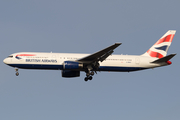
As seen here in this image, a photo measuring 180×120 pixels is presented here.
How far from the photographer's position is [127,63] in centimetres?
4853

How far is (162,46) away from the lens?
52.5 meters

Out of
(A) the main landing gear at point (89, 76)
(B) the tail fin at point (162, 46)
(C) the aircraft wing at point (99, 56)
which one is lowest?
(A) the main landing gear at point (89, 76)

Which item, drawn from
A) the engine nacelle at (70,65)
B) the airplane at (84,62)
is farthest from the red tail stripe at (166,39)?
the engine nacelle at (70,65)

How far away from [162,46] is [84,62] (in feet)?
48.2

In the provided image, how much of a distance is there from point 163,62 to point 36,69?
63.4 ft

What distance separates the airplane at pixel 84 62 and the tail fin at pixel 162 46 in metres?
1.11

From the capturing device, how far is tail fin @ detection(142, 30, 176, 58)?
169 ft

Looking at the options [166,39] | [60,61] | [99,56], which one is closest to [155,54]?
[166,39]

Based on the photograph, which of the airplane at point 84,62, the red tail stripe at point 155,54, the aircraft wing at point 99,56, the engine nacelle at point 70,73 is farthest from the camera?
the red tail stripe at point 155,54

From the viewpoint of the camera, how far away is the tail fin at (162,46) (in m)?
51.7

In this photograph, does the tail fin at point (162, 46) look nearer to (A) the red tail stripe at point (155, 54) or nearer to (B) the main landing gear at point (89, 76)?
(A) the red tail stripe at point (155, 54)

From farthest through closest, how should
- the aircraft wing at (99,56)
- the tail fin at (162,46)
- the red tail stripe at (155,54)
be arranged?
the tail fin at (162,46) < the red tail stripe at (155,54) < the aircraft wing at (99,56)

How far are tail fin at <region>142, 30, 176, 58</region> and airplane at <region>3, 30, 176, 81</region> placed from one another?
43.8 inches

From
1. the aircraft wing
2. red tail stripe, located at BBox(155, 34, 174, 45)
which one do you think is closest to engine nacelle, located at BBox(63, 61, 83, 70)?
the aircraft wing
